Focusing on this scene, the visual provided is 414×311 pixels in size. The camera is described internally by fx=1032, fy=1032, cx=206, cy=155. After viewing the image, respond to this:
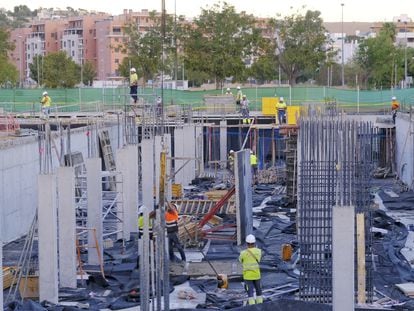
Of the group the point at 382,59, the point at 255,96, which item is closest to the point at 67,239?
the point at 255,96

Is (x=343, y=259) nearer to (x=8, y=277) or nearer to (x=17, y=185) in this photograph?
(x=8, y=277)

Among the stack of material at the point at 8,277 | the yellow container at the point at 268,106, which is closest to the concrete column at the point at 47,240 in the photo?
the stack of material at the point at 8,277

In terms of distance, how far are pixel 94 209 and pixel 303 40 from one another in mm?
43915

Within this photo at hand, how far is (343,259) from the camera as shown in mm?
13352

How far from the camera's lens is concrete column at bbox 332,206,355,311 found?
523 inches

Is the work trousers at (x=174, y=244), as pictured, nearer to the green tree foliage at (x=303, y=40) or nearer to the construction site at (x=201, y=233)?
the construction site at (x=201, y=233)

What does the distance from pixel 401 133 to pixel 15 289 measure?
68.4 feet

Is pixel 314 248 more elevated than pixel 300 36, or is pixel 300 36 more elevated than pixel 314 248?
pixel 300 36

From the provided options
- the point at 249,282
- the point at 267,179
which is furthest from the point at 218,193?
the point at 249,282

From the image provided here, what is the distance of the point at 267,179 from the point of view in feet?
110

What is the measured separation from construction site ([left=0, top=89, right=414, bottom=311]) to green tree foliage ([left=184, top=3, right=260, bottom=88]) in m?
31.2

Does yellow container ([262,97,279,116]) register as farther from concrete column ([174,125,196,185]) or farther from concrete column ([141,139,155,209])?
concrete column ([141,139,155,209])

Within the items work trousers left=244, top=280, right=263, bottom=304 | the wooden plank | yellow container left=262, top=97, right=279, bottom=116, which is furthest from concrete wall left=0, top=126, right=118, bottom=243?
yellow container left=262, top=97, right=279, bottom=116

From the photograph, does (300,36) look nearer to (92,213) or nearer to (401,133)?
(401,133)
